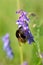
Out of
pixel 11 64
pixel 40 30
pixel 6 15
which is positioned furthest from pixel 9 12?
pixel 40 30

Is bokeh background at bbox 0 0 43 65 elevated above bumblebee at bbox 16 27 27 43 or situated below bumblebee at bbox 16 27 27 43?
above

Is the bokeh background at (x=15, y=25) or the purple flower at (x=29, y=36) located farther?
the bokeh background at (x=15, y=25)

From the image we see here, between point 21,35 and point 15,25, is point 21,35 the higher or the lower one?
the lower one

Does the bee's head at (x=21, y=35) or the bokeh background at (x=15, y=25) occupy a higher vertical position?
the bokeh background at (x=15, y=25)

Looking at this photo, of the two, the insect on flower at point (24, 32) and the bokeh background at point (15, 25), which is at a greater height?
the bokeh background at point (15, 25)

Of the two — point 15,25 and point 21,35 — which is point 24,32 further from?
point 15,25

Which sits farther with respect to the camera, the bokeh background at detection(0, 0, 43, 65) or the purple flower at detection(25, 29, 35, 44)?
the bokeh background at detection(0, 0, 43, 65)

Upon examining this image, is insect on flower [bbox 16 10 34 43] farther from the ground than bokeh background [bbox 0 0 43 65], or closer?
closer

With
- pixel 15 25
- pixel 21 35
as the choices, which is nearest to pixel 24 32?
pixel 21 35

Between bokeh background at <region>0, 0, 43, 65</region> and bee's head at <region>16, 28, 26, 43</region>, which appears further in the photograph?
bokeh background at <region>0, 0, 43, 65</region>

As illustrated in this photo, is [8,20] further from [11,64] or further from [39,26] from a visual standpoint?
[39,26]

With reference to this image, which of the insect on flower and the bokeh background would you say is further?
→ the bokeh background
